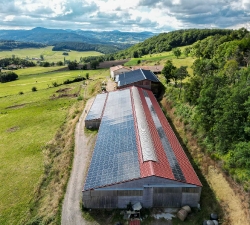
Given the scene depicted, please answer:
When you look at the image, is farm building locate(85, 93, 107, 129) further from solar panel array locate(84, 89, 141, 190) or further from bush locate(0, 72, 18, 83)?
bush locate(0, 72, 18, 83)

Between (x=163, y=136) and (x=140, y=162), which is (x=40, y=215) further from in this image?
(x=163, y=136)

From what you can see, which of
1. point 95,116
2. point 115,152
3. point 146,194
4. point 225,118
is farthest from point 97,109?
Result: point 225,118

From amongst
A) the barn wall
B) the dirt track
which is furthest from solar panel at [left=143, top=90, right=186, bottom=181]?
the dirt track

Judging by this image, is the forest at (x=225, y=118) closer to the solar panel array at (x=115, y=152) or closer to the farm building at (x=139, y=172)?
the farm building at (x=139, y=172)

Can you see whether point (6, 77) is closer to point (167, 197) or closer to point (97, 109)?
point (97, 109)

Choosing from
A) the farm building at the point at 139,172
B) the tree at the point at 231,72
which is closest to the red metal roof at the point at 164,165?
the farm building at the point at 139,172

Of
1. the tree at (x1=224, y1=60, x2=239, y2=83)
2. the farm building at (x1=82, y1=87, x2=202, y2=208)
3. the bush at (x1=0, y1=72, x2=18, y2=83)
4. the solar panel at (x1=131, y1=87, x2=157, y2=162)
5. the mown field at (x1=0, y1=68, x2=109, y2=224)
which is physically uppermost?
the tree at (x1=224, y1=60, x2=239, y2=83)

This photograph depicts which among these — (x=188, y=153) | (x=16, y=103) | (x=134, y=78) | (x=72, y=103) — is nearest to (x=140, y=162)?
(x=188, y=153)
